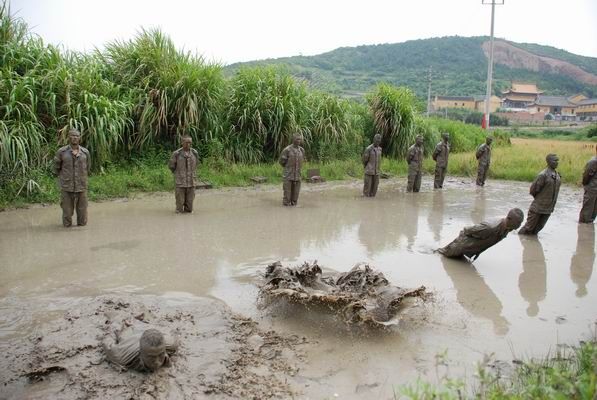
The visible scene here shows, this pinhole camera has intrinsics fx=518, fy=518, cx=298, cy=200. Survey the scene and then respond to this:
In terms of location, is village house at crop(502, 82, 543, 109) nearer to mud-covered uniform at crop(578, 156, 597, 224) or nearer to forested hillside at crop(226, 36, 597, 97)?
forested hillside at crop(226, 36, 597, 97)

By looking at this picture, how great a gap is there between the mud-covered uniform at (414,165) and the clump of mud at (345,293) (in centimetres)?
770

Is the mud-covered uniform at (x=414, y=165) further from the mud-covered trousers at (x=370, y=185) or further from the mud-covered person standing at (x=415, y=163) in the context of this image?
the mud-covered trousers at (x=370, y=185)

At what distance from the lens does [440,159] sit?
13.5 meters

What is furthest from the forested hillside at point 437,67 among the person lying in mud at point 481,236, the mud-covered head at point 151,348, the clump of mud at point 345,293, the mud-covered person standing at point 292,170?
the mud-covered head at point 151,348

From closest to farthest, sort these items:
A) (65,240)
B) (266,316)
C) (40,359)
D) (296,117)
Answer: (40,359), (266,316), (65,240), (296,117)

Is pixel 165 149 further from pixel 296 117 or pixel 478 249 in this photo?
pixel 478 249

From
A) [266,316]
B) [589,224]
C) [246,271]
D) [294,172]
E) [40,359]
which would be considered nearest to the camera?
[40,359]

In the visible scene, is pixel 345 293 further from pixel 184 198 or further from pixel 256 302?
pixel 184 198

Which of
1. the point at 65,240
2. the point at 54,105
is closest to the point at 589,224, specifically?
the point at 65,240

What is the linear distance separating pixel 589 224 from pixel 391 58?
62717 mm

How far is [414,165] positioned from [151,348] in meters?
10.1

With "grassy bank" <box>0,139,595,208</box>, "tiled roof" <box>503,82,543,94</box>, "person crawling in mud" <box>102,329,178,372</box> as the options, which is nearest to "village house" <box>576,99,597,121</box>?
"tiled roof" <box>503,82,543,94</box>

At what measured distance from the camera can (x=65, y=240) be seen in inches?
299

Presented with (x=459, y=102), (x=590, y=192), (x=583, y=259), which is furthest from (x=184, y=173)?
(x=459, y=102)
